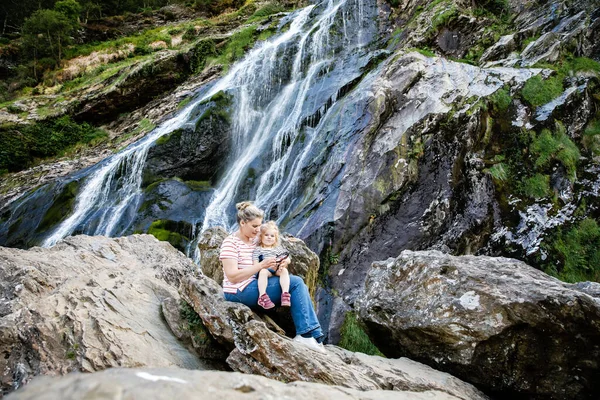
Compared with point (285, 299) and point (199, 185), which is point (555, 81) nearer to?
point (285, 299)

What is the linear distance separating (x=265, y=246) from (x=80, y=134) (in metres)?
21.2

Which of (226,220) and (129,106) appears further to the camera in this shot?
(129,106)

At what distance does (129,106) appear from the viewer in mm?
22406

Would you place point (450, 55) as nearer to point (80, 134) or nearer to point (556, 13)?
point (556, 13)

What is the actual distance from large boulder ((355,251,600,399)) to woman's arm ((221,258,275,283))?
6.23 feet

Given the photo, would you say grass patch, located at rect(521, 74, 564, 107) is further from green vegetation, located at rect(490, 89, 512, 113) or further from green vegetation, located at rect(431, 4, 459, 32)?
green vegetation, located at rect(431, 4, 459, 32)

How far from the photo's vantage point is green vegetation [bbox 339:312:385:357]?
6415 millimetres

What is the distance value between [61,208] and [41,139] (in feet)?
29.9

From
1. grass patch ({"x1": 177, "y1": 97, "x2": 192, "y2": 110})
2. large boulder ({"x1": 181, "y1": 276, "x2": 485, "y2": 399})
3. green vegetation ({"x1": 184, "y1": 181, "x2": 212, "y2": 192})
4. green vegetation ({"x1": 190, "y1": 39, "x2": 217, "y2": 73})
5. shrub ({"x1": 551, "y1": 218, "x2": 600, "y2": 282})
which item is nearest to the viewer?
large boulder ({"x1": 181, "y1": 276, "x2": 485, "y2": 399})

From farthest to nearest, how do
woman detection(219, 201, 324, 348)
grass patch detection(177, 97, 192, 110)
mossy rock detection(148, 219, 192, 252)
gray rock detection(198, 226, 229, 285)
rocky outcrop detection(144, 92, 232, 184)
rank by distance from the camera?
grass patch detection(177, 97, 192, 110), rocky outcrop detection(144, 92, 232, 184), mossy rock detection(148, 219, 192, 252), gray rock detection(198, 226, 229, 285), woman detection(219, 201, 324, 348)

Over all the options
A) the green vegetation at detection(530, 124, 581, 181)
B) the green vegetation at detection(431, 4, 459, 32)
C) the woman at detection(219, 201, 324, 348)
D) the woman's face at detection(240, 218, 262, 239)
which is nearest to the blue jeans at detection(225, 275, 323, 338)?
the woman at detection(219, 201, 324, 348)

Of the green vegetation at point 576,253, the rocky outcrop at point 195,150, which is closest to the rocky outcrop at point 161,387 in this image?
the green vegetation at point 576,253

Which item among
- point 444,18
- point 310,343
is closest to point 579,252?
point 310,343

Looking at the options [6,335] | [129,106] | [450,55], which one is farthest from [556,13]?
[129,106]
